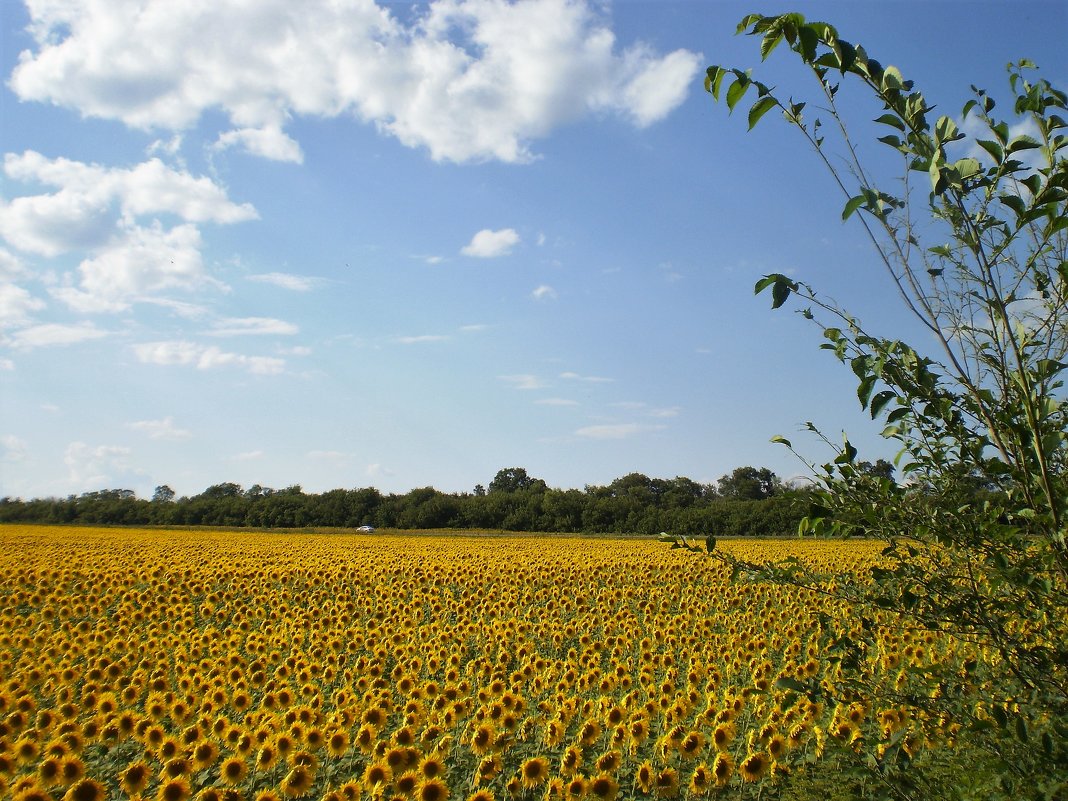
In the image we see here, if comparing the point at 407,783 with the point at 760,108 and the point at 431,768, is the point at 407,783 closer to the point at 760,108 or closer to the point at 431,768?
the point at 431,768

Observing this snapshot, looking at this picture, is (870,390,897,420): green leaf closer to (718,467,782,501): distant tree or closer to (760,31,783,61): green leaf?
(760,31,783,61): green leaf

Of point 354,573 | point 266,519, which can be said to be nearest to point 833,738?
point 354,573

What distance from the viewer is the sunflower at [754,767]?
627 centimetres

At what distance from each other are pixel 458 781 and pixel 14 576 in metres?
15.8

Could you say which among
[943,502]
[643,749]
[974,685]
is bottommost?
[643,749]

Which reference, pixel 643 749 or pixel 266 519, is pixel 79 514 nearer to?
pixel 266 519

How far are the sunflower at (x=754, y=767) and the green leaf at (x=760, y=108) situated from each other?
5732 millimetres

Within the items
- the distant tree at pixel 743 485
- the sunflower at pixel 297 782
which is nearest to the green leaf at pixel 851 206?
the sunflower at pixel 297 782

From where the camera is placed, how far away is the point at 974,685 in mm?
4137

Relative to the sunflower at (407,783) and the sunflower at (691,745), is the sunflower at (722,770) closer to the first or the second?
the sunflower at (691,745)

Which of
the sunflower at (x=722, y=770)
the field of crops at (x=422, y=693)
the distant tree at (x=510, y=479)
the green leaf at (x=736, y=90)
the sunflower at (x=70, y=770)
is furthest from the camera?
the distant tree at (x=510, y=479)

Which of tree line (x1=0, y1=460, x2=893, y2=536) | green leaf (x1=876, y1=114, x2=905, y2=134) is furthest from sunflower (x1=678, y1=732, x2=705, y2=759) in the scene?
tree line (x1=0, y1=460, x2=893, y2=536)

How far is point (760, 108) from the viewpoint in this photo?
107 inches

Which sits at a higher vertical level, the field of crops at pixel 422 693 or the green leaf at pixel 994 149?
the green leaf at pixel 994 149
